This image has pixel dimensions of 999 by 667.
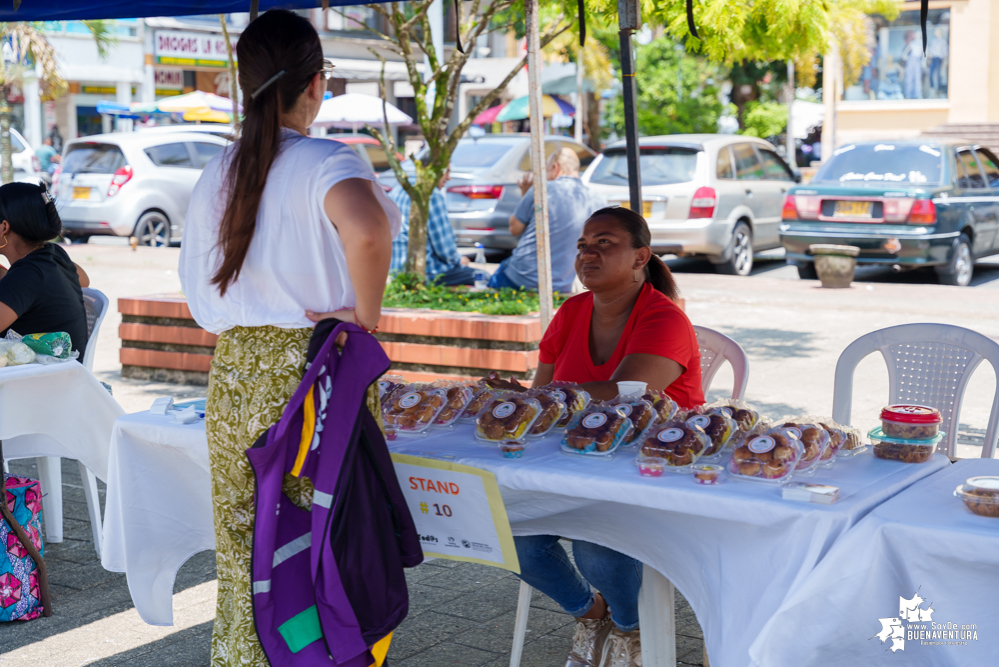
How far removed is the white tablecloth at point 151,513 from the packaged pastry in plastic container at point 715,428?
56.1 inches

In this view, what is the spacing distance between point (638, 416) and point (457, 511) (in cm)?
51

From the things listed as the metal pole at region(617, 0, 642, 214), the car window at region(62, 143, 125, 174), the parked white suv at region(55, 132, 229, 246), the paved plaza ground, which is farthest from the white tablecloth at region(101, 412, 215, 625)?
the car window at region(62, 143, 125, 174)

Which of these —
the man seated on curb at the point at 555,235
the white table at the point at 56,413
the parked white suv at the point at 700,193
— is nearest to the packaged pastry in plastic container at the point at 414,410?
the white table at the point at 56,413

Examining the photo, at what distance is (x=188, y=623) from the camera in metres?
3.62

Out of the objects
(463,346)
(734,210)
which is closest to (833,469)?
(463,346)

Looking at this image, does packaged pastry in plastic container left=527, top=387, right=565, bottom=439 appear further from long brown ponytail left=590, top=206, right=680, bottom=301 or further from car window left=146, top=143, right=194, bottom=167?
car window left=146, top=143, right=194, bottom=167

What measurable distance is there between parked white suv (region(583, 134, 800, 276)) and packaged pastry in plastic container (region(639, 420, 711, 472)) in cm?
903

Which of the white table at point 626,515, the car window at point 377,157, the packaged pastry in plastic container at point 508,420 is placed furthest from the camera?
the car window at point 377,157

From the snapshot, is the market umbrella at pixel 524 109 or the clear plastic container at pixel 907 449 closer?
the clear plastic container at pixel 907 449

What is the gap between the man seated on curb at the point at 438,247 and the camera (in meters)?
7.57

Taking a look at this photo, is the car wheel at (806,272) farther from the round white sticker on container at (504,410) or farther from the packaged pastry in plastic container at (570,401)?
the round white sticker on container at (504,410)

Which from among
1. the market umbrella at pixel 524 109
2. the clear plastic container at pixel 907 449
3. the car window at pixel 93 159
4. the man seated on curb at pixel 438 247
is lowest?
the clear plastic container at pixel 907 449

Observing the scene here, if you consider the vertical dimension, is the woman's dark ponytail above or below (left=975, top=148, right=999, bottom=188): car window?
below

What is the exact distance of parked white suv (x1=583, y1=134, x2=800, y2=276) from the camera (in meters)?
11.6
